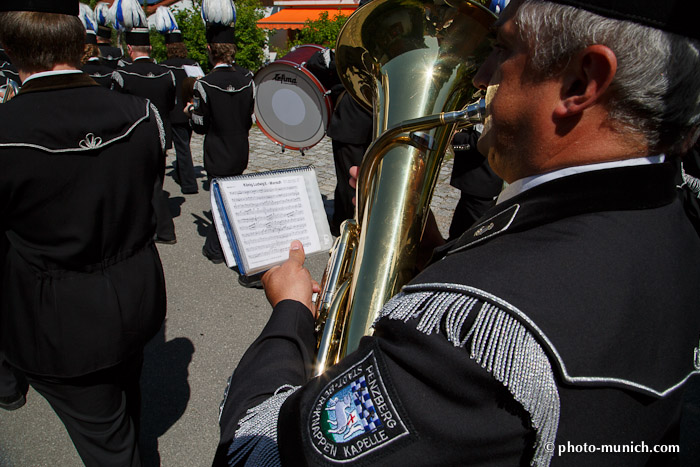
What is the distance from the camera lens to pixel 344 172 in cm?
434

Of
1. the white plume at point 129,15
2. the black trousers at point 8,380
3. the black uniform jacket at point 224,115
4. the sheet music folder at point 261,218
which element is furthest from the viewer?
the white plume at point 129,15

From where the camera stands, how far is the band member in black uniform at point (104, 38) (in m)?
6.54

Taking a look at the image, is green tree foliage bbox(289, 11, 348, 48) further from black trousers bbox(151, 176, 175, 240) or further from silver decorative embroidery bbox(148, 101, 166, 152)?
silver decorative embroidery bbox(148, 101, 166, 152)

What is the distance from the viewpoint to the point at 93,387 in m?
1.69

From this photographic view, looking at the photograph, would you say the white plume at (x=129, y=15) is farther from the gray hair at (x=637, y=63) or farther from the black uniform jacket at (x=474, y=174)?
the gray hair at (x=637, y=63)

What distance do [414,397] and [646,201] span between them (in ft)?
1.53

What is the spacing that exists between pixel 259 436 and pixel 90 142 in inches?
46.1

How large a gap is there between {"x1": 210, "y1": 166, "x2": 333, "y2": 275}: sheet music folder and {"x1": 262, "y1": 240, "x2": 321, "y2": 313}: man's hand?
17cm

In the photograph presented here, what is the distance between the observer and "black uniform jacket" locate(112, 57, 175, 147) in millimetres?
4855

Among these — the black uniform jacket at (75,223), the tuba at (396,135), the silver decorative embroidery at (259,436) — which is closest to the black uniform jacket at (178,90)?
the black uniform jacket at (75,223)

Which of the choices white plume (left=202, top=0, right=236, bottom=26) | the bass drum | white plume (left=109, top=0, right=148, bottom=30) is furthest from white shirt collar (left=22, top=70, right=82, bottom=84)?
white plume (left=109, top=0, right=148, bottom=30)

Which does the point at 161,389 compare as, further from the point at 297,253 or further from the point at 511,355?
the point at 511,355

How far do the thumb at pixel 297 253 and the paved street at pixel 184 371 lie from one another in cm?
140

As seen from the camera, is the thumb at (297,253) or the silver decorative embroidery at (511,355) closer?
the silver decorative embroidery at (511,355)
